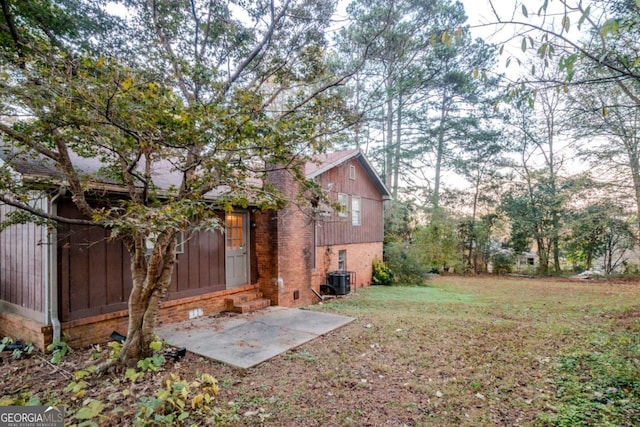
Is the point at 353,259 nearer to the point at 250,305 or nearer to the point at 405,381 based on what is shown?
the point at 250,305

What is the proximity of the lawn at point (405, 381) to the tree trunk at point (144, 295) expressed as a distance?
1.21 ft

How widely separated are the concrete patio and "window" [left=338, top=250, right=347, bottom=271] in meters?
4.61

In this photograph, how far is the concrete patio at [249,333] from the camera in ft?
14.9

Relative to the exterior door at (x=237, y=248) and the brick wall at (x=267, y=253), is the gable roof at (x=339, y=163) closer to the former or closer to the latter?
the brick wall at (x=267, y=253)

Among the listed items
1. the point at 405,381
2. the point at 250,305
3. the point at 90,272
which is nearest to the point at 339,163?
the point at 250,305

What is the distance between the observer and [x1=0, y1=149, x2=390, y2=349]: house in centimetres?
459

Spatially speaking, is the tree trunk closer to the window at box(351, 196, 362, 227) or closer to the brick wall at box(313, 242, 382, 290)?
the brick wall at box(313, 242, 382, 290)

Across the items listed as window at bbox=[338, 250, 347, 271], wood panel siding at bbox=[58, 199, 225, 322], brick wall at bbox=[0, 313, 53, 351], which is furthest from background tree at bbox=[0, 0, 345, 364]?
window at bbox=[338, 250, 347, 271]

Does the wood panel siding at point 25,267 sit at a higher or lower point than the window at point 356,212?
lower

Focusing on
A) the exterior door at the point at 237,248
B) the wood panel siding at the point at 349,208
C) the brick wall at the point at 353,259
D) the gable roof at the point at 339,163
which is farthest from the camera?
the wood panel siding at the point at 349,208

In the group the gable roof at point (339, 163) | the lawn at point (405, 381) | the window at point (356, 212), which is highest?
the gable roof at point (339, 163)

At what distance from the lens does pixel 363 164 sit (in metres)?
12.8

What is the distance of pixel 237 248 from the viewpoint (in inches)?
296

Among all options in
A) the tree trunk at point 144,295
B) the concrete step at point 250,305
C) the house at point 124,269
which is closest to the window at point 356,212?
the house at point 124,269
